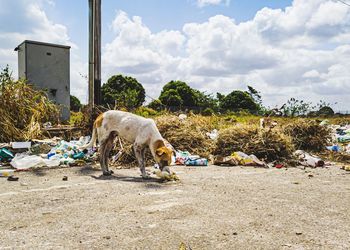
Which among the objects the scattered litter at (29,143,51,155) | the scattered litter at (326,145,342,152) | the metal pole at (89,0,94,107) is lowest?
the scattered litter at (326,145,342,152)

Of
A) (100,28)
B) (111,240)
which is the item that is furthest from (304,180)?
(100,28)

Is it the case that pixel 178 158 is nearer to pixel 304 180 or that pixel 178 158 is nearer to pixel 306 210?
pixel 304 180

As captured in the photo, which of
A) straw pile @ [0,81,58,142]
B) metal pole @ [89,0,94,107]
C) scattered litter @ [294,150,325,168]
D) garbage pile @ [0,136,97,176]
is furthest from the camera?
metal pole @ [89,0,94,107]

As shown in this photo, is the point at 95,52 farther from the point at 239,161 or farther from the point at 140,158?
the point at 239,161

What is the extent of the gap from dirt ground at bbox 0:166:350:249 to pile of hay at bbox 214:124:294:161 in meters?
2.48

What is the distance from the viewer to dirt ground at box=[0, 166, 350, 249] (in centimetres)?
298

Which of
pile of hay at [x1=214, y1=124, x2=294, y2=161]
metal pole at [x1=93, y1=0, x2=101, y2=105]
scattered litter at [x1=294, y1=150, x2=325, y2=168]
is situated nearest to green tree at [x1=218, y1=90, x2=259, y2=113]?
pile of hay at [x1=214, y1=124, x2=294, y2=161]

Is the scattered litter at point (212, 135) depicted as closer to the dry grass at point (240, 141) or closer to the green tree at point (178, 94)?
the dry grass at point (240, 141)

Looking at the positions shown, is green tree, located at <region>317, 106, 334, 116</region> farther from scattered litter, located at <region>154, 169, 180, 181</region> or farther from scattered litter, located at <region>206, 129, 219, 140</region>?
scattered litter, located at <region>154, 169, 180, 181</region>

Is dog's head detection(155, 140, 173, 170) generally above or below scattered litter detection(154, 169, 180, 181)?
above

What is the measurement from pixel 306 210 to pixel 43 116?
7.72 metres

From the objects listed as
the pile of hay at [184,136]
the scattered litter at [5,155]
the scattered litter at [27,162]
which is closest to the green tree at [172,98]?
the pile of hay at [184,136]

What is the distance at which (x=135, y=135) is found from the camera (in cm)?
597

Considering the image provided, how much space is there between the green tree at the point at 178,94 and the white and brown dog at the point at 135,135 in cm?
3761
